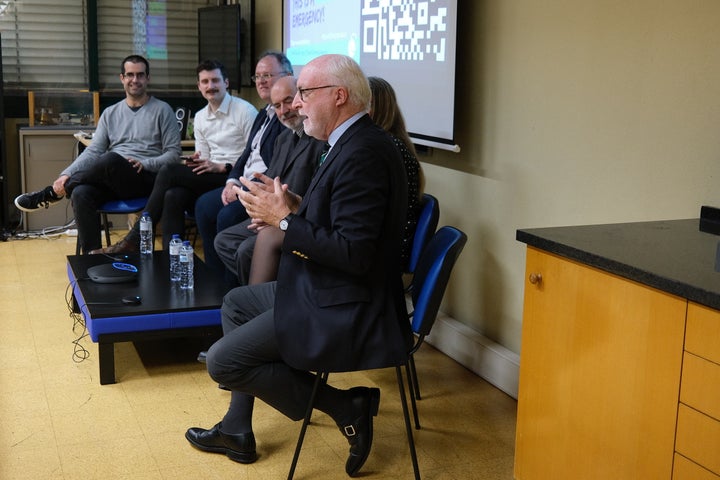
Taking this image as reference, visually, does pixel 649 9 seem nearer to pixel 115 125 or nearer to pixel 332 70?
pixel 332 70

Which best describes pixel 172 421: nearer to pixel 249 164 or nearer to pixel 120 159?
pixel 249 164

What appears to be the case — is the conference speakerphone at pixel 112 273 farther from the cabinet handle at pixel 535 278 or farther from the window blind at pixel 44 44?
the window blind at pixel 44 44

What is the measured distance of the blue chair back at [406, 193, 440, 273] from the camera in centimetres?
341

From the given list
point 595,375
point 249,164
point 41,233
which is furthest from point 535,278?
point 41,233

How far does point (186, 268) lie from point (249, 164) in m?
0.95

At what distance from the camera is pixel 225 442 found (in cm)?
296

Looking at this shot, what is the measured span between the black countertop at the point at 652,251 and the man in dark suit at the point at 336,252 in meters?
0.42

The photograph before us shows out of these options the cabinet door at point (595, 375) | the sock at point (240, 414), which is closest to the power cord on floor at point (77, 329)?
the sock at point (240, 414)

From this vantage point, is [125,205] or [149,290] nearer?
[149,290]

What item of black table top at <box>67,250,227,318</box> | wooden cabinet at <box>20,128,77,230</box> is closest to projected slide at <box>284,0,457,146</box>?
black table top at <box>67,250,227,318</box>

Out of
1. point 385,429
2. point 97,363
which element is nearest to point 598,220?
point 385,429

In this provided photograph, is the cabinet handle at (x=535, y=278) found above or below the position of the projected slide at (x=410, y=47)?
below

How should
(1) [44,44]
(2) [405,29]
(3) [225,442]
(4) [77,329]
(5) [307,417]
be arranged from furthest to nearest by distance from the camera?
(1) [44,44] < (4) [77,329] < (2) [405,29] < (3) [225,442] < (5) [307,417]

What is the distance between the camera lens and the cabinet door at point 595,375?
6.59ft
